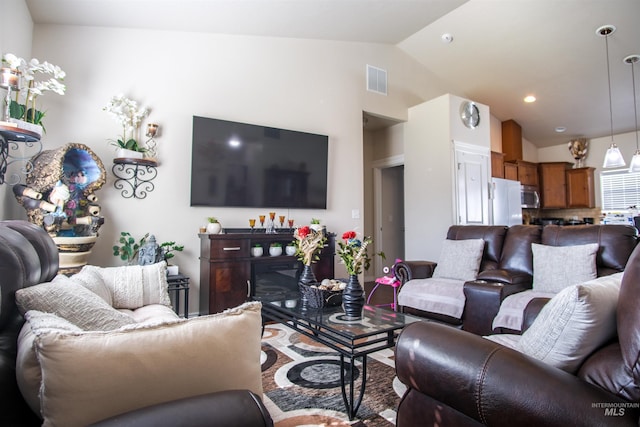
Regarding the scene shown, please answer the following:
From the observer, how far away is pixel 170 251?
347 centimetres

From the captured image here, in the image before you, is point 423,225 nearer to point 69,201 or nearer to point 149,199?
point 149,199

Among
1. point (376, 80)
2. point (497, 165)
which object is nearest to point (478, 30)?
point (376, 80)

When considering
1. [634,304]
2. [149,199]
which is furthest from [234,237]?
[634,304]

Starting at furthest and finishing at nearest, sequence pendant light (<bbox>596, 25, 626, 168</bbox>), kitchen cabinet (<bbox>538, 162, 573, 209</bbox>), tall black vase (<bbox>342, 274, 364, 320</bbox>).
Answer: kitchen cabinet (<bbox>538, 162, 573, 209</bbox>), pendant light (<bbox>596, 25, 626, 168</bbox>), tall black vase (<bbox>342, 274, 364, 320</bbox>)

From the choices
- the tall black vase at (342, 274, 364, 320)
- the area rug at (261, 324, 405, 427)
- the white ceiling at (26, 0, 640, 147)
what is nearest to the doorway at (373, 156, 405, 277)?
the white ceiling at (26, 0, 640, 147)

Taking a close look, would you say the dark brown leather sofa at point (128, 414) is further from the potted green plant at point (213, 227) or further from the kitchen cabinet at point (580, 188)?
the kitchen cabinet at point (580, 188)

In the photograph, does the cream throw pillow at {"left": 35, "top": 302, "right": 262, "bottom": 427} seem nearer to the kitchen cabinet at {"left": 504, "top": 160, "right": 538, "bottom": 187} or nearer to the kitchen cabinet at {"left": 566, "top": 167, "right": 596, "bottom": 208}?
the kitchen cabinet at {"left": 504, "top": 160, "right": 538, "bottom": 187}

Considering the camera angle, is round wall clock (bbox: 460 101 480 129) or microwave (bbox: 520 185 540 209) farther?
microwave (bbox: 520 185 540 209)

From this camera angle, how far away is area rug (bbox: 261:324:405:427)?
174 cm

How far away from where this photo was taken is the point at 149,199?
3.45 meters

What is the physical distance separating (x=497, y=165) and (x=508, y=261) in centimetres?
357

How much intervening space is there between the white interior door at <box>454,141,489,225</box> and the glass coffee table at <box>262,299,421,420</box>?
3248 mm

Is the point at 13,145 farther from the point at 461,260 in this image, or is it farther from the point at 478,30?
the point at 478,30

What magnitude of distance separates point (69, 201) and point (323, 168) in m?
2.73
